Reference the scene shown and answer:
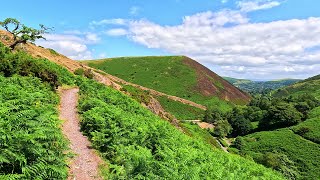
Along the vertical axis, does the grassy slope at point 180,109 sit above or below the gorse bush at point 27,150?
below

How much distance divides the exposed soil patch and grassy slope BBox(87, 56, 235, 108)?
102 inches

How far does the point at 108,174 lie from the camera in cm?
1426

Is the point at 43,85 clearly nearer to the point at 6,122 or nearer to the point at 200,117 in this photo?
the point at 6,122

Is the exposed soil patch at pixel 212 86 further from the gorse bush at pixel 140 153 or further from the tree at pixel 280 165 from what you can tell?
the gorse bush at pixel 140 153

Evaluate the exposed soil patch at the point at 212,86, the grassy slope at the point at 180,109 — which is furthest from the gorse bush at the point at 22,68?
the exposed soil patch at the point at 212,86

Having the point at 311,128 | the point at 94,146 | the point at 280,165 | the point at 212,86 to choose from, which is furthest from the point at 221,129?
the point at 94,146

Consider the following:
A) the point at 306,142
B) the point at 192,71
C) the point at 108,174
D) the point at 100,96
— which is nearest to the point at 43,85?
the point at 100,96

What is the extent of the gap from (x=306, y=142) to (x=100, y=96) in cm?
8244

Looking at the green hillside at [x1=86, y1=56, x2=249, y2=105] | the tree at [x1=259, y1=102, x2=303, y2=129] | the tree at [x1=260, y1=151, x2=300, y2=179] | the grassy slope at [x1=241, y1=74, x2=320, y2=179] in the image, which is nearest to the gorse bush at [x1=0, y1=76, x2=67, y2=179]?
the tree at [x1=260, y1=151, x2=300, y2=179]

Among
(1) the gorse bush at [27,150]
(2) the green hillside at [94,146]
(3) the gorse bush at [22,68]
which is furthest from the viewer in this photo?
(3) the gorse bush at [22,68]

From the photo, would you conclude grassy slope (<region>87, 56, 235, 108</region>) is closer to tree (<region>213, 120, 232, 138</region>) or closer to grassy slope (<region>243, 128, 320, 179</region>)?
tree (<region>213, 120, 232, 138</region>)

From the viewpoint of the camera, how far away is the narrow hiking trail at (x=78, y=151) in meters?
14.2

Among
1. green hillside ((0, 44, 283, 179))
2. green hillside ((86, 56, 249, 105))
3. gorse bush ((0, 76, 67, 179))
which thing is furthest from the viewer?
green hillside ((86, 56, 249, 105))

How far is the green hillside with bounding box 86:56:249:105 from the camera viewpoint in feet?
523
